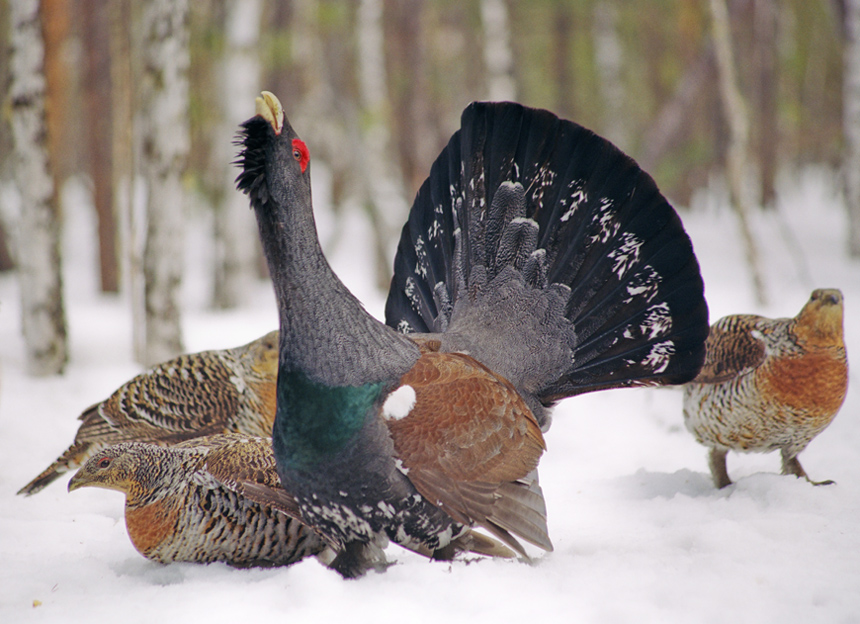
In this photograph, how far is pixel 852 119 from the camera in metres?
10.7

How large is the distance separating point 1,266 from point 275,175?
9.74 meters

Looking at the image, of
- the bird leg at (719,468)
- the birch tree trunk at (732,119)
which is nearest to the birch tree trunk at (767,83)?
the birch tree trunk at (732,119)

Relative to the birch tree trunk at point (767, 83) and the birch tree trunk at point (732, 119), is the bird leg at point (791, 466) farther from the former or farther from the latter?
the birch tree trunk at point (767, 83)

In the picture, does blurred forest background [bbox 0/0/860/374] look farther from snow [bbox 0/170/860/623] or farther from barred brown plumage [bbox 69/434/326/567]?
barred brown plumage [bbox 69/434/326/567]

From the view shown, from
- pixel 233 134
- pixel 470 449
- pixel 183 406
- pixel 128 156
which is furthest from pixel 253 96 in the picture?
pixel 470 449

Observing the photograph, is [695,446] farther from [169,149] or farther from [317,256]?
[169,149]

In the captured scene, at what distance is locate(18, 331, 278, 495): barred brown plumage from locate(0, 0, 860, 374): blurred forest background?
5.51 ft

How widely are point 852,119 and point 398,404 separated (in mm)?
10900

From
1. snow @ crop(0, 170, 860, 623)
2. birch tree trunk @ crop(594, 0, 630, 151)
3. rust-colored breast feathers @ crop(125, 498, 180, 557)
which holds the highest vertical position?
birch tree trunk @ crop(594, 0, 630, 151)

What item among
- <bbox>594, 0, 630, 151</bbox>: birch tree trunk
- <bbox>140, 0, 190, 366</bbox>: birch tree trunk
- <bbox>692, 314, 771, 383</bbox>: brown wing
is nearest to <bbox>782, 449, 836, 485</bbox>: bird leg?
<bbox>692, 314, 771, 383</bbox>: brown wing

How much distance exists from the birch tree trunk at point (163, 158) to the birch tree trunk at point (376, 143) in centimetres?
429

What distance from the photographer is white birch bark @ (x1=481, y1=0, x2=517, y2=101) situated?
970 cm

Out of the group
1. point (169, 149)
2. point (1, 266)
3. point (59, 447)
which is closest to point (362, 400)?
point (59, 447)

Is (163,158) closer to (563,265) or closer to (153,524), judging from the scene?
(153,524)
